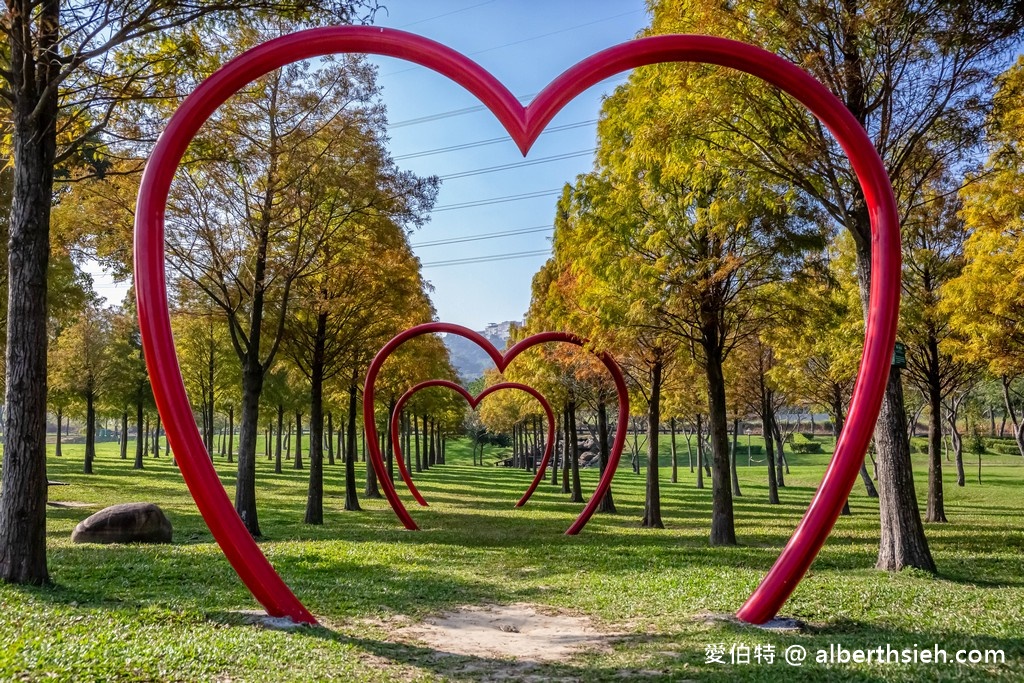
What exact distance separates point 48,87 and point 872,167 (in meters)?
9.76

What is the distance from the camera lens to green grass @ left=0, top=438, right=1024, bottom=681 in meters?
6.28

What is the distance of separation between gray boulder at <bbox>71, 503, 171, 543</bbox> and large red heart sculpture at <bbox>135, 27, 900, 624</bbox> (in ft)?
25.3

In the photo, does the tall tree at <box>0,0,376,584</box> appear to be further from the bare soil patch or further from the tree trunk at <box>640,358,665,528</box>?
the tree trunk at <box>640,358,665,528</box>

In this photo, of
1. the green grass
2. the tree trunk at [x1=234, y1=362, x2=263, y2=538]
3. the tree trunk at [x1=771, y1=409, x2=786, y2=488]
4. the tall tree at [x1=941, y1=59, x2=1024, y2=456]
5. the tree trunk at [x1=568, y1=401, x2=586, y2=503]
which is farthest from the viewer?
the tree trunk at [x1=771, y1=409, x2=786, y2=488]

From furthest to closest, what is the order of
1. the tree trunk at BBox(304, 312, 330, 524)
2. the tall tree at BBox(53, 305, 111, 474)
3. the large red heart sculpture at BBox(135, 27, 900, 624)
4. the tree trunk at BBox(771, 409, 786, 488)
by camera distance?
the tall tree at BBox(53, 305, 111, 474), the tree trunk at BBox(771, 409, 786, 488), the tree trunk at BBox(304, 312, 330, 524), the large red heart sculpture at BBox(135, 27, 900, 624)

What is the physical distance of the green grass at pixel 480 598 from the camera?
628cm

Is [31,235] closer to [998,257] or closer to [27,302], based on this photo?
[27,302]

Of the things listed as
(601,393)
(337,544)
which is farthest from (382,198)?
(601,393)

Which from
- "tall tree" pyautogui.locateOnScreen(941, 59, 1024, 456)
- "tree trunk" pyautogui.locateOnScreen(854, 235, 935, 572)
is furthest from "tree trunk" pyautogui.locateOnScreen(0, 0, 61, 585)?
"tall tree" pyautogui.locateOnScreen(941, 59, 1024, 456)

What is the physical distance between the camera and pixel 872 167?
25.3ft

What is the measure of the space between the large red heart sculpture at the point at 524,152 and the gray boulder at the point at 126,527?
7711 mm

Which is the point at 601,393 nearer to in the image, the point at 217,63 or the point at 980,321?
the point at 980,321

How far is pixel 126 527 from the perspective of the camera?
13.8m

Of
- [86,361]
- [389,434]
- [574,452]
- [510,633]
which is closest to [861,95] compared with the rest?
[510,633]
